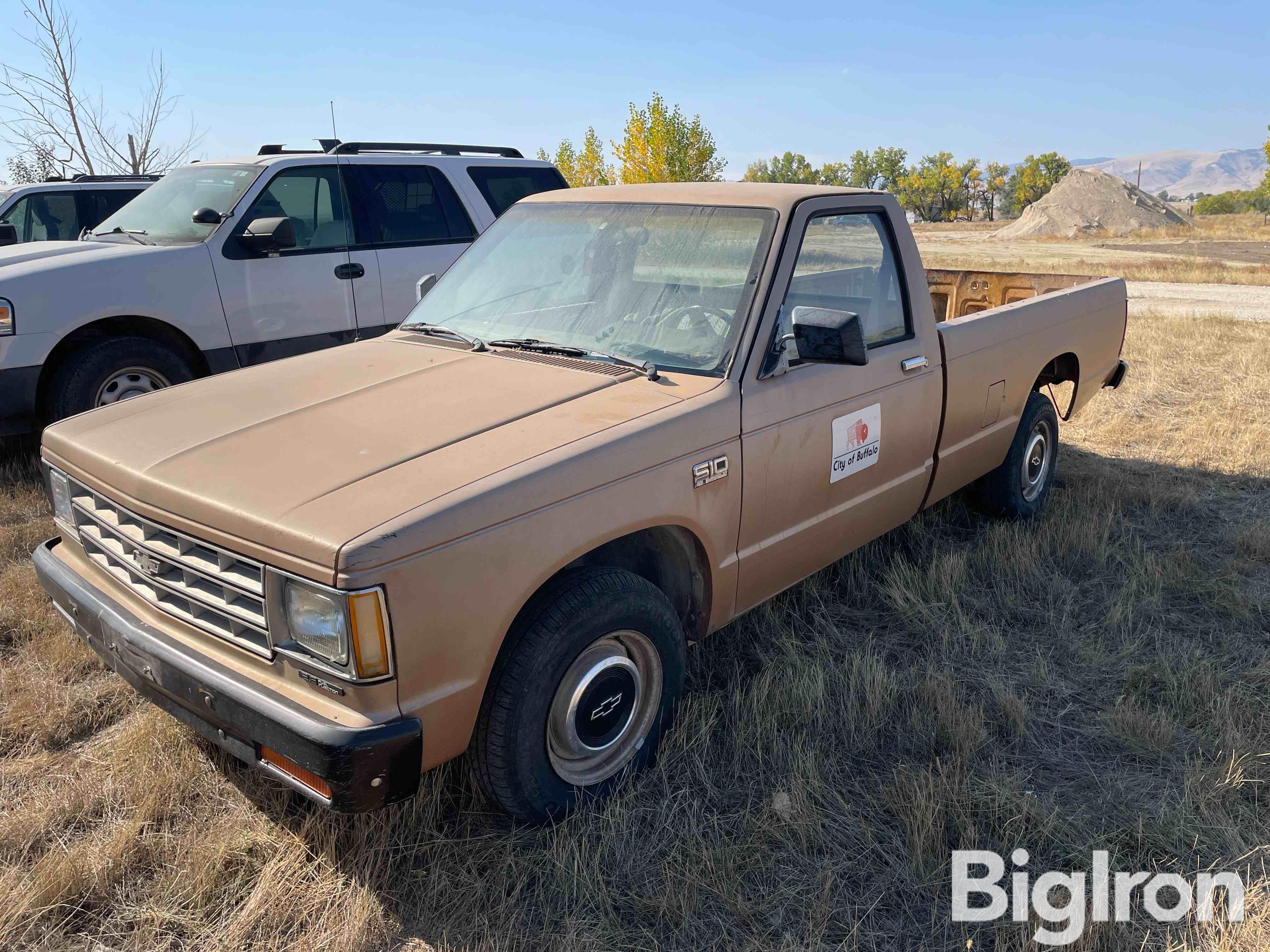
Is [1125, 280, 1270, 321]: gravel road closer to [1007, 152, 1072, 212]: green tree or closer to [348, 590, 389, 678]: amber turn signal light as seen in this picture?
[348, 590, 389, 678]: amber turn signal light

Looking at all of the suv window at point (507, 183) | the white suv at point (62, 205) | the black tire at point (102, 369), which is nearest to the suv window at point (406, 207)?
the suv window at point (507, 183)

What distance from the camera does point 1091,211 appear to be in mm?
53344

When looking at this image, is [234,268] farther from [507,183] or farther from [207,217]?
[507,183]

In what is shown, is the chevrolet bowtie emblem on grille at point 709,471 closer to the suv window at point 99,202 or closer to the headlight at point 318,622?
the headlight at point 318,622

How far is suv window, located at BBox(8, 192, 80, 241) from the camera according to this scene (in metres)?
9.44

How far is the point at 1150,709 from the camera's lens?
3.50 meters

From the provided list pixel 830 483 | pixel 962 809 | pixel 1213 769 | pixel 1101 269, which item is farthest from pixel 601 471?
pixel 1101 269

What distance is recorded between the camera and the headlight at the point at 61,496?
3.04 metres

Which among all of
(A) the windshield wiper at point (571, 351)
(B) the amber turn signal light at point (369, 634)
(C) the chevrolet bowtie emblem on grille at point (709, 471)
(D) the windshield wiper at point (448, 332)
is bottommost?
(B) the amber turn signal light at point (369, 634)

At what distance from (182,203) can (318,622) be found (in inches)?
212

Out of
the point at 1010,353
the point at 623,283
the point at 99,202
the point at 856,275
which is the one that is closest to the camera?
the point at 623,283

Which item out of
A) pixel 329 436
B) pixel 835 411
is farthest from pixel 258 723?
pixel 835 411

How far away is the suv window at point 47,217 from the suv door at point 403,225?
4.66 meters

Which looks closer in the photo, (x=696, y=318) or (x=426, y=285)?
(x=696, y=318)
